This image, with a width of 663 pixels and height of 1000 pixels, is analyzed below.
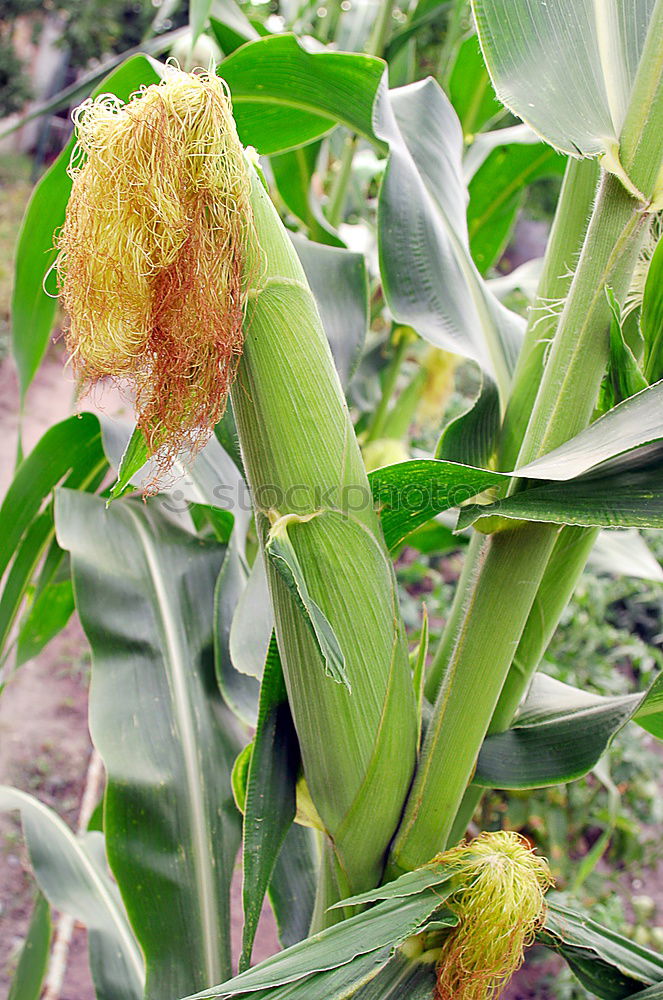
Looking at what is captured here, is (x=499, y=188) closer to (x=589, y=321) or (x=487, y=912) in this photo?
(x=589, y=321)

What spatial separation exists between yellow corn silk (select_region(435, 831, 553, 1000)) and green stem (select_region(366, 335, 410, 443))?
3.36ft

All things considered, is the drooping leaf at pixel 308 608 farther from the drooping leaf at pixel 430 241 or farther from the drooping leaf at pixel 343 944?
the drooping leaf at pixel 430 241

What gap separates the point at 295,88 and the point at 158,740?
49cm

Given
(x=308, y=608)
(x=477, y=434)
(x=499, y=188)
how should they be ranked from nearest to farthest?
(x=308, y=608) < (x=477, y=434) < (x=499, y=188)

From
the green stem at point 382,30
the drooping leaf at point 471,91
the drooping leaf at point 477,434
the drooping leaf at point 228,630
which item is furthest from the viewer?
the green stem at point 382,30

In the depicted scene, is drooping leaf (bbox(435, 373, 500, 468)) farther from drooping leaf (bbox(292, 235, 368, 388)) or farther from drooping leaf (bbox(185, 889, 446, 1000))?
drooping leaf (bbox(185, 889, 446, 1000))

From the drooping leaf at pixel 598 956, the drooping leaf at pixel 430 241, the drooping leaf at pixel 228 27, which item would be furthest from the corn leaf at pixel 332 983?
the drooping leaf at pixel 228 27

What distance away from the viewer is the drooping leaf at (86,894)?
0.80 m

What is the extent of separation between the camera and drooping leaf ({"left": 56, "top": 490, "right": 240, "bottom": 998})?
59 cm

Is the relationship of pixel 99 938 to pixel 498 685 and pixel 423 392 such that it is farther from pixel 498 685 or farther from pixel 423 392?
pixel 423 392

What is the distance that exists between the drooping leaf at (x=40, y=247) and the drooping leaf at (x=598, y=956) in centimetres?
49

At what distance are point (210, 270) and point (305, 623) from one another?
16cm

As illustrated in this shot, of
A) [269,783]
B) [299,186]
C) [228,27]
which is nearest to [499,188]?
[299,186]

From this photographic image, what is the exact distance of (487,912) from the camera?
0.42 m
